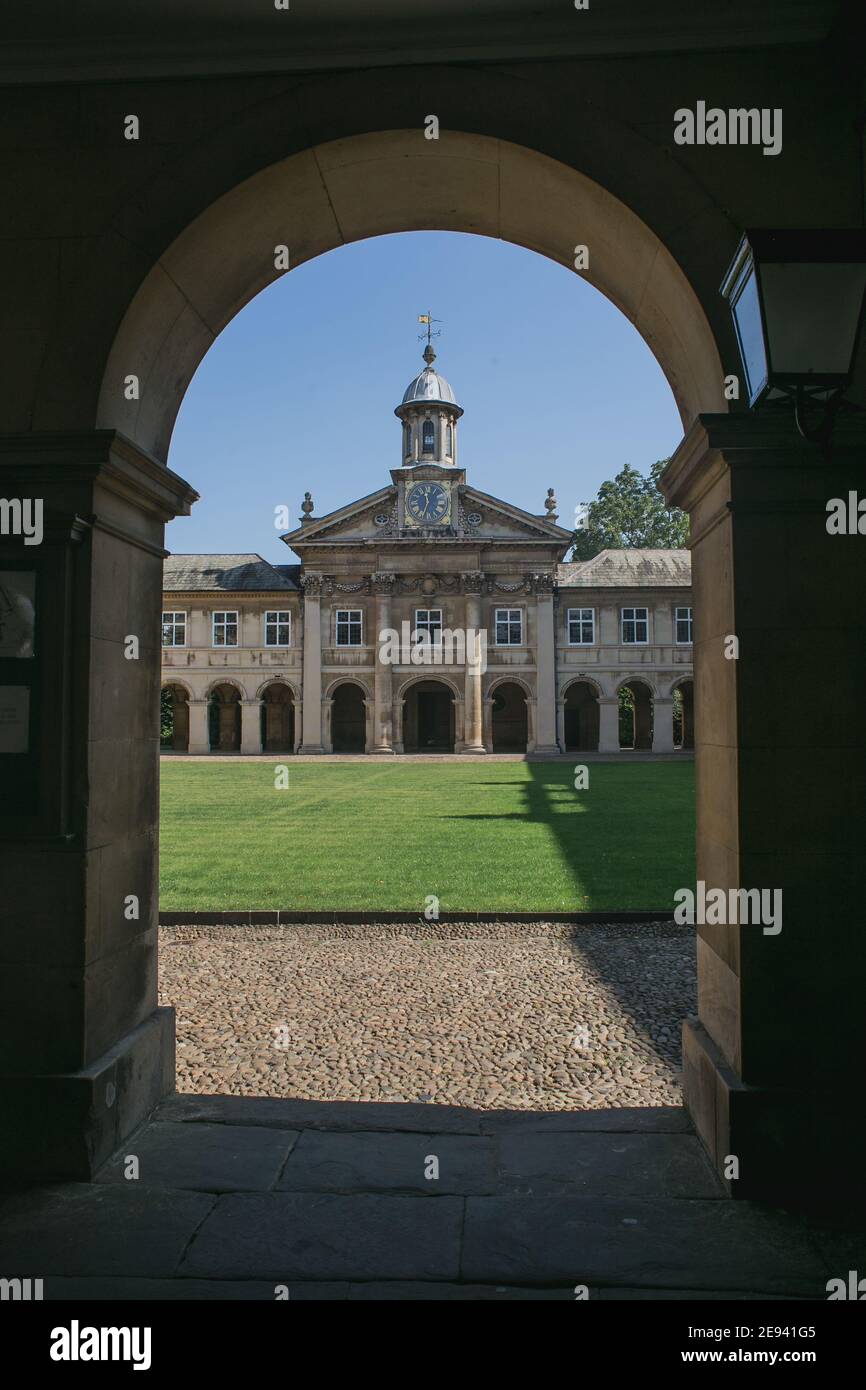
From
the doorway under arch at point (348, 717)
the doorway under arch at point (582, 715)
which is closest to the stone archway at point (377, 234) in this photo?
the doorway under arch at point (348, 717)

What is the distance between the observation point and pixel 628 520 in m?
65.4

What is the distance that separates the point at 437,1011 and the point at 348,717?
38.1m

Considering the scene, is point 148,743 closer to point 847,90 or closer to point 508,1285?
point 508,1285

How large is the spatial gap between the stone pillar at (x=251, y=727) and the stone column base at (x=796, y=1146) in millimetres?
38330

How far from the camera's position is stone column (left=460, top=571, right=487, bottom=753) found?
3881 centimetres

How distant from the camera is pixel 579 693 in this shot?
4384 cm

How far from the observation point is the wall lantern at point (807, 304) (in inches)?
104

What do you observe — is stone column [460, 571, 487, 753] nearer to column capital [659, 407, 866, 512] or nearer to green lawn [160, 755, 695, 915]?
green lawn [160, 755, 695, 915]

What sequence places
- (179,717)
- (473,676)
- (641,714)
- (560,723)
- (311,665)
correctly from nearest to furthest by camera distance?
(473,676) → (560,723) → (311,665) → (641,714) → (179,717)

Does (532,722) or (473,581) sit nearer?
(532,722)

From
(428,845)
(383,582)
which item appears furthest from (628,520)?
(428,845)

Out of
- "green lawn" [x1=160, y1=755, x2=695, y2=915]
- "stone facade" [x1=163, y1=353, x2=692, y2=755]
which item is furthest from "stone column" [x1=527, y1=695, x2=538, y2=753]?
"green lawn" [x1=160, y1=755, x2=695, y2=915]

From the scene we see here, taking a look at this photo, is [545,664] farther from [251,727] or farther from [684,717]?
[251,727]

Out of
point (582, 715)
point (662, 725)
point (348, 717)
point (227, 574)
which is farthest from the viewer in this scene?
point (582, 715)
